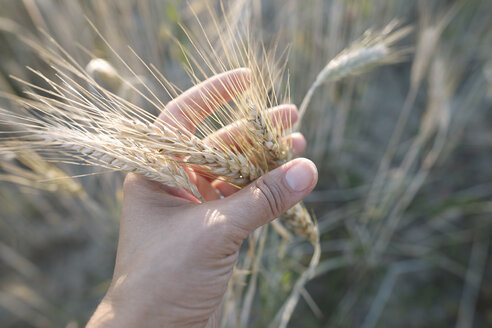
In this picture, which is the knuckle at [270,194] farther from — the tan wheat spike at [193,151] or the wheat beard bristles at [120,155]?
the wheat beard bristles at [120,155]

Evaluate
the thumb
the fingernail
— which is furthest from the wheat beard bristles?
the fingernail

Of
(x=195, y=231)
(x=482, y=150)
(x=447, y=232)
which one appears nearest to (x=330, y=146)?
(x=447, y=232)

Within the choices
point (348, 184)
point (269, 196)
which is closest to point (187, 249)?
point (269, 196)

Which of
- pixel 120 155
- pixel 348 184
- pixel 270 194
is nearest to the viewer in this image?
pixel 120 155

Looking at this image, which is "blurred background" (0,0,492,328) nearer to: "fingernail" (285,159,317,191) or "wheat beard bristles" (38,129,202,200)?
"fingernail" (285,159,317,191)

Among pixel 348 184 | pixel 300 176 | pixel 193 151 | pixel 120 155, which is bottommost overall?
pixel 348 184

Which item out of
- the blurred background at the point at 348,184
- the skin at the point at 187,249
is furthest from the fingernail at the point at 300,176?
the blurred background at the point at 348,184

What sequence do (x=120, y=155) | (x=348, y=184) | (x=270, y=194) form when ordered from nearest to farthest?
(x=120, y=155) < (x=270, y=194) < (x=348, y=184)

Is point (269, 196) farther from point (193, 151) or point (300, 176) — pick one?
point (193, 151)

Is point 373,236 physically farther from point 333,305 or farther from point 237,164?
point 237,164
